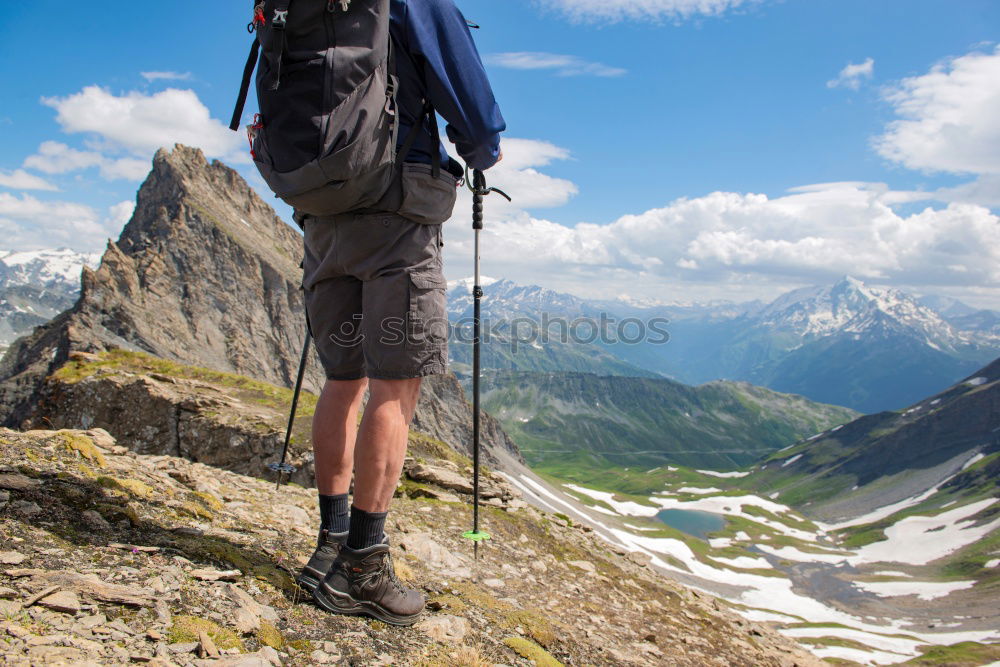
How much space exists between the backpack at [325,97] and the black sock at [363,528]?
8.96 feet

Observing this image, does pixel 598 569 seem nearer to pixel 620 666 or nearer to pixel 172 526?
pixel 620 666

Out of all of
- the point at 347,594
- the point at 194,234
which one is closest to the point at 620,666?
the point at 347,594

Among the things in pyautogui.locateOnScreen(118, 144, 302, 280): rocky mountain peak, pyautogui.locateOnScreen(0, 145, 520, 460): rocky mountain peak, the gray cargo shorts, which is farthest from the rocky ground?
pyautogui.locateOnScreen(118, 144, 302, 280): rocky mountain peak

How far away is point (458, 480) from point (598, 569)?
3965 mm

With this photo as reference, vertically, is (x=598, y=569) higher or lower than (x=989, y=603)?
higher

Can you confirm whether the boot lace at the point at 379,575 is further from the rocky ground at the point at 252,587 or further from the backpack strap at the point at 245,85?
the backpack strap at the point at 245,85

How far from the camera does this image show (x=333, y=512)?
5.78 metres

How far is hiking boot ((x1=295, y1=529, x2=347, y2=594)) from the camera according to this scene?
5.48 meters

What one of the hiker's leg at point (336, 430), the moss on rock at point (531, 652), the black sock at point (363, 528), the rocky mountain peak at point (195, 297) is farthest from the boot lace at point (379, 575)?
the rocky mountain peak at point (195, 297)

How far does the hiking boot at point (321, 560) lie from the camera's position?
548cm

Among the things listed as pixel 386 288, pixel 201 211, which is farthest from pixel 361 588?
pixel 201 211

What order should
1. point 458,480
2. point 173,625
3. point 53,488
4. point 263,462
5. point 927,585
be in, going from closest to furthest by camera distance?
1. point 173,625
2. point 53,488
3. point 458,480
4. point 263,462
5. point 927,585

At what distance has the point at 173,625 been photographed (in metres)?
4.21

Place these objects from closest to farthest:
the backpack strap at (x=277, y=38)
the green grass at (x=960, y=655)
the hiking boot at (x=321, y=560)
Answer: the backpack strap at (x=277, y=38) < the hiking boot at (x=321, y=560) < the green grass at (x=960, y=655)
